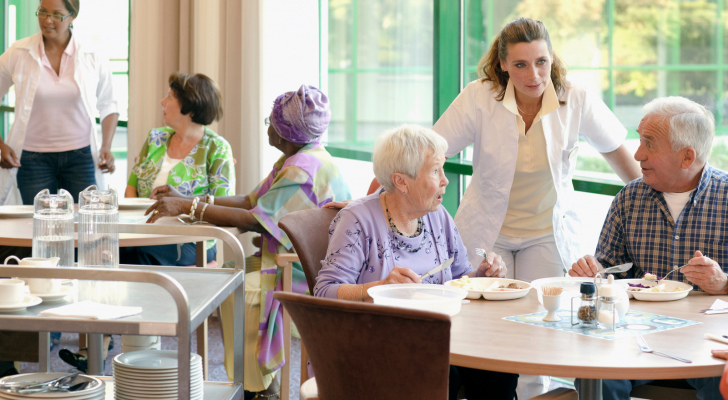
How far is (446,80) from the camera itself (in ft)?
12.7

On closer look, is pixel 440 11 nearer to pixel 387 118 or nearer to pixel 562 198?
pixel 387 118

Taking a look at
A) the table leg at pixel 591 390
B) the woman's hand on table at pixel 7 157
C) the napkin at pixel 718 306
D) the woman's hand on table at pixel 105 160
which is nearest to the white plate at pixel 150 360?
the table leg at pixel 591 390

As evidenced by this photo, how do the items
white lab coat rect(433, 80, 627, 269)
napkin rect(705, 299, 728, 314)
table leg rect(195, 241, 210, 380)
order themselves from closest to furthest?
napkin rect(705, 299, 728, 314) < white lab coat rect(433, 80, 627, 269) < table leg rect(195, 241, 210, 380)

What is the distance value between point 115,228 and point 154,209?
1001 millimetres

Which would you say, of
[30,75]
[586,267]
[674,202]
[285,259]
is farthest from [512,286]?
[30,75]

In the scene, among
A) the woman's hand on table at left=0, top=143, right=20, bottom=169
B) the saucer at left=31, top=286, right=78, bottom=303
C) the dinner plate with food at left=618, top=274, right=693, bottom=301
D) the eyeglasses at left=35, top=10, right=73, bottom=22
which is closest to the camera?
the saucer at left=31, top=286, right=78, bottom=303

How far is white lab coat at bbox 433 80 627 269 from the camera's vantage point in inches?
106

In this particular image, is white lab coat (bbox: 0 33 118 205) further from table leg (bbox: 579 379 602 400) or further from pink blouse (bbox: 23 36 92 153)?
table leg (bbox: 579 379 602 400)

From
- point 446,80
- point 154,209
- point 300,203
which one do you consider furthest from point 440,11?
point 154,209

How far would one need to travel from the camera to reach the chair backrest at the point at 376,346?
4.38 ft

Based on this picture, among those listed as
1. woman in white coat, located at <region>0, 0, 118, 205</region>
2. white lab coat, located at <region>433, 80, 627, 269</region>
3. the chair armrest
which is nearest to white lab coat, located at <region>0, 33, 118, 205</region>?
woman in white coat, located at <region>0, 0, 118, 205</region>

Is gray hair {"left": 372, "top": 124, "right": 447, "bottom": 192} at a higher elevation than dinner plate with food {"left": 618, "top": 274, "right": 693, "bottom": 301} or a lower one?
higher

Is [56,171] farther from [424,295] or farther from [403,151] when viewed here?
[424,295]

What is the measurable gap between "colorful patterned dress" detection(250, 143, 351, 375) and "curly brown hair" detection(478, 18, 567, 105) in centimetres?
71
